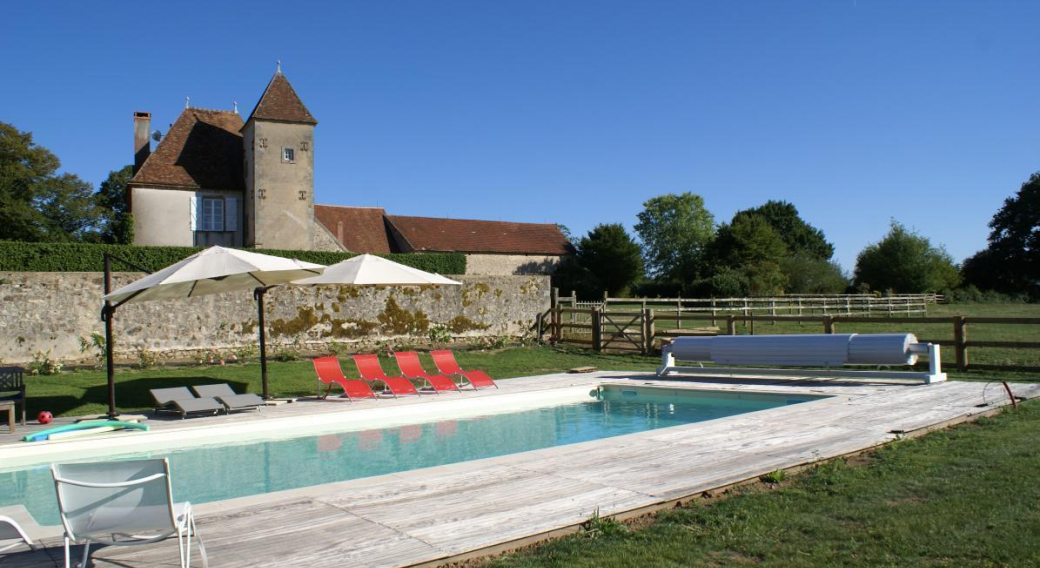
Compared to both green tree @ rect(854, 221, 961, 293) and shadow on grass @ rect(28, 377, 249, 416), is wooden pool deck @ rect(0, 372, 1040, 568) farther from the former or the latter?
green tree @ rect(854, 221, 961, 293)

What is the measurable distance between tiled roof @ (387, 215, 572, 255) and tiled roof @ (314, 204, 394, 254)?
93cm

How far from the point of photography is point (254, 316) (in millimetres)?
19156

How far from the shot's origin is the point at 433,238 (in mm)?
42062

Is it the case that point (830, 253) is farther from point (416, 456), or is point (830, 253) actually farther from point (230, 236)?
point (416, 456)

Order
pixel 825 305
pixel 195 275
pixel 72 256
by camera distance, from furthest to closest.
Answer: pixel 825 305 → pixel 72 256 → pixel 195 275

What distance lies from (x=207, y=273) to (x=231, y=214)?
2137cm

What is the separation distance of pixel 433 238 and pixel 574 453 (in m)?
35.9

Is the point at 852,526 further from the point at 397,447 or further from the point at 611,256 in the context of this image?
the point at 611,256

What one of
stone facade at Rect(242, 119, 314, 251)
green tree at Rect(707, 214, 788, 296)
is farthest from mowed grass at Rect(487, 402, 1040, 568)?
green tree at Rect(707, 214, 788, 296)

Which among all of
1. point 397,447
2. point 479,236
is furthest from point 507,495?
point 479,236

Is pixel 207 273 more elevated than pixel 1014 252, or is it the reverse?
pixel 1014 252

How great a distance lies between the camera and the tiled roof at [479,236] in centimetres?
4172

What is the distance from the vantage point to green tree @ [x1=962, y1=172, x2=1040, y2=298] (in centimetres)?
5562

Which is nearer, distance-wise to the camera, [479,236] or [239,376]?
[239,376]
